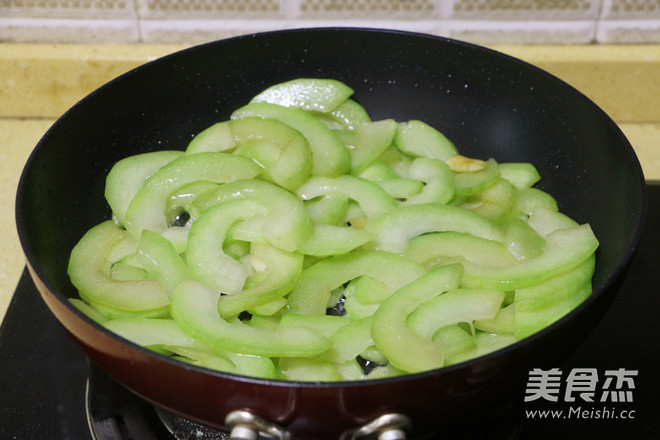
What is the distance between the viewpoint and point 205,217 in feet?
2.94

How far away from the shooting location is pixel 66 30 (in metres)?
1.41

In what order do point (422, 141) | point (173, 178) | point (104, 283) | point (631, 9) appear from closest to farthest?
point (104, 283) → point (173, 178) → point (422, 141) → point (631, 9)

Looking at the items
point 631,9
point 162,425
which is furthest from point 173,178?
point 631,9

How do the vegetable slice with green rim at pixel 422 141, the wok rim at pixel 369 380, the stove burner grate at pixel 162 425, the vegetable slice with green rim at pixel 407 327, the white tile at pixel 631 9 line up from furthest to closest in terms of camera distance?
the white tile at pixel 631 9, the vegetable slice with green rim at pixel 422 141, the stove burner grate at pixel 162 425, the vegetable slice with green rim at pixel 407 327, the wok rim at pixel 369 380

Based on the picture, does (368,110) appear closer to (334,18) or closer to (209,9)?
(334,18)

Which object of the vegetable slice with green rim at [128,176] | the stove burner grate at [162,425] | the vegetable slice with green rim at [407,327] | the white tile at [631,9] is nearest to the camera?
the vegetable slice with green rim at [407,327]

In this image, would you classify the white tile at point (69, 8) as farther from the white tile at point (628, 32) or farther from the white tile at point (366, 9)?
the white tile at point (628, 32)

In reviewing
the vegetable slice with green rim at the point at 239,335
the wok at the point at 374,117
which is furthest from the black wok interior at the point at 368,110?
the vegetable slice with green rim at the point at 239,335

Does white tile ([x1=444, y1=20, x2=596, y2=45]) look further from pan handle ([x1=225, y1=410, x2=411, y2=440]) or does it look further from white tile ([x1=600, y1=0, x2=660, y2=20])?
pan handle ([x1=225, y1=410, x2=411, y2=440])

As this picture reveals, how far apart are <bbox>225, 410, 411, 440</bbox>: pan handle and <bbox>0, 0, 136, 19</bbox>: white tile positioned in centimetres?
99

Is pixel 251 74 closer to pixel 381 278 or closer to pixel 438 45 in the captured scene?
pixel 438 45

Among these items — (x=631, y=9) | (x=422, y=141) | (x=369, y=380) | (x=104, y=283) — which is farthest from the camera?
(x=631, y=9)

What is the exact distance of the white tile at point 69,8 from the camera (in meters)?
1.38

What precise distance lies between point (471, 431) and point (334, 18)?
857 millimetres
